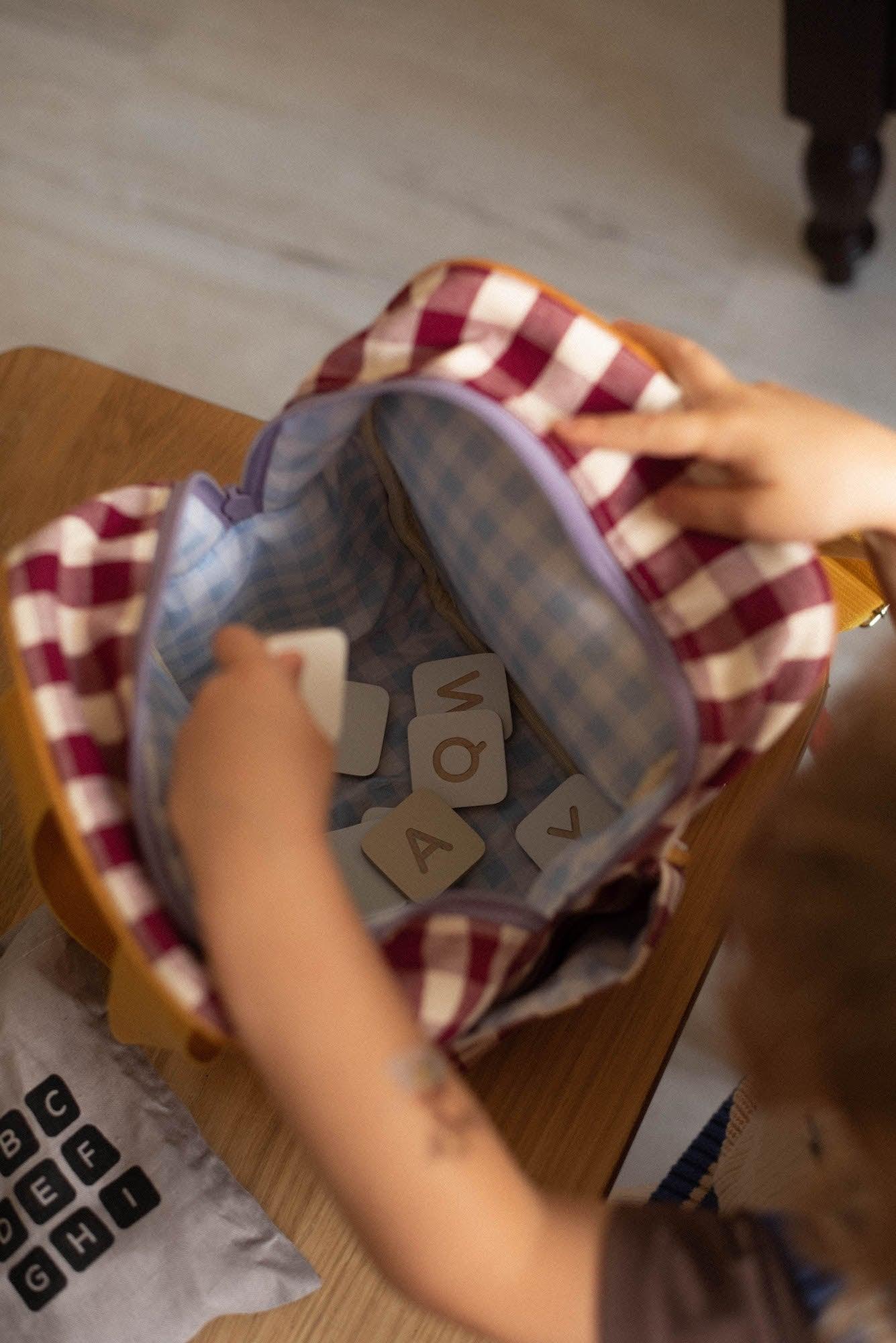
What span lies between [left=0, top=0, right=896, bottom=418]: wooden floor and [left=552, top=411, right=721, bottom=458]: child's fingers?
105 centimetres

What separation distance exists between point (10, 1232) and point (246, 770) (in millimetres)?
280

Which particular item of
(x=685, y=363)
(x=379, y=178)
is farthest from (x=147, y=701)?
(x=379, y=178)

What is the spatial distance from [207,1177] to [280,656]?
11.2 inches

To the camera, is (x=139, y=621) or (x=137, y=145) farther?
(x=137, y=145)

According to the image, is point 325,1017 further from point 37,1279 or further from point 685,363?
point 685,363

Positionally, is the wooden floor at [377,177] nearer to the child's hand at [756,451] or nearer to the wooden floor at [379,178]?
the wooden floor at [379,178]

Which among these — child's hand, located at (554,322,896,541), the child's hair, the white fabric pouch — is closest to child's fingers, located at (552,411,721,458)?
child's hand, located at (554,322,896,541)

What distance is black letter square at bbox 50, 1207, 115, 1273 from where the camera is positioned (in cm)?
58

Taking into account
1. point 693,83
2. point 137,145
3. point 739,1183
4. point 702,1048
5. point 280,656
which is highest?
point 693,83

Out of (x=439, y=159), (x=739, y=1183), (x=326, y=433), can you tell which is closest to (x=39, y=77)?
(x=439, y=159)

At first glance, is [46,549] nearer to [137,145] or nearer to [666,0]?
[137,145]

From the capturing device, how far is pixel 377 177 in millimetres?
1660

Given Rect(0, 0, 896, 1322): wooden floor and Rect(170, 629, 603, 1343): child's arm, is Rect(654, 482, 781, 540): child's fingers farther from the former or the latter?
Rect(0, 0, 896, 1322): wooden floor

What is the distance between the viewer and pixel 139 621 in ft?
1.80
